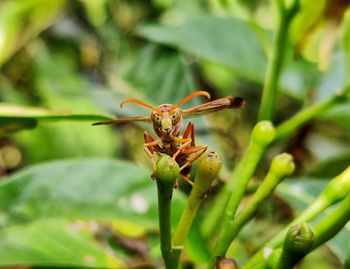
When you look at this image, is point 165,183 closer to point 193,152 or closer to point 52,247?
point 193,152

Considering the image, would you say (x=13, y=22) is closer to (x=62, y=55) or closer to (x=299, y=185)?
(x=62, y=55)

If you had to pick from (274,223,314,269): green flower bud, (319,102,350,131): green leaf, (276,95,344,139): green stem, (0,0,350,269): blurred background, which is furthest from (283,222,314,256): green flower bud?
(319,102,350,131): green leaf

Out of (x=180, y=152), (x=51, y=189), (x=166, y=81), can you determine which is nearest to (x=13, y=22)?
(x=166, y=81)

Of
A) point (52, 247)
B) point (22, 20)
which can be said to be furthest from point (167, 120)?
point (22, 20)

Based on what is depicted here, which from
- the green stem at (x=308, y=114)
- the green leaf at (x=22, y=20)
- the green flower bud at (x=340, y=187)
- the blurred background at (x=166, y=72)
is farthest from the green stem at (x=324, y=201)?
the green leaf at (x=22, y=20)

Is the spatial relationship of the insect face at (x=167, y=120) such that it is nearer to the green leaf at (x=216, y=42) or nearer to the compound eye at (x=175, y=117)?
the compound eye at (x=175, y=117)
